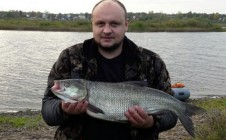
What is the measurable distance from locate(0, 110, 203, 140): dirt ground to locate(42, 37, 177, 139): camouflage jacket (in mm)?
5365

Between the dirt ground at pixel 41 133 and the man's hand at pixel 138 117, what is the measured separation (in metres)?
5.62


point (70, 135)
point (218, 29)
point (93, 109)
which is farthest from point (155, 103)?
point (218, 29)

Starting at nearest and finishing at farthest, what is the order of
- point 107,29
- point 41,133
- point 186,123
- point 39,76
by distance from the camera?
point 107,29, point 186,123, point 41,133, point 39,76

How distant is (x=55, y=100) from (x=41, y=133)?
6913 mm

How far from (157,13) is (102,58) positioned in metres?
149

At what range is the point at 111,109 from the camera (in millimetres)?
3766

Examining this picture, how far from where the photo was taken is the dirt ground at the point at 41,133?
963 centimetres

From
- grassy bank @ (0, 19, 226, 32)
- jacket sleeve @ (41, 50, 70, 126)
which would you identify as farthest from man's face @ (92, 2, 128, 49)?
grassy bank @ (0, 19, 226, 32)

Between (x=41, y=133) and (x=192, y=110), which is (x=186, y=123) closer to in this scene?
(x=192, y=110)

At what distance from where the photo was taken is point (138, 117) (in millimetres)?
3658

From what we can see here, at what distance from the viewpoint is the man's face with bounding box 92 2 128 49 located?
12.7ft

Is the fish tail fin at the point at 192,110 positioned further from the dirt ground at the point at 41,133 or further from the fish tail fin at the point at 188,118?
the dirt ground at the point at 41,133

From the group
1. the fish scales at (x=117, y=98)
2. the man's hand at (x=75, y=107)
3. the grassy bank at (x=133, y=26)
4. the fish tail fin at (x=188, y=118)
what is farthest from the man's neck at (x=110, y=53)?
the grassy bank at (x=133, y=26)

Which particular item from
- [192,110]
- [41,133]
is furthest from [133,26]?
[192,110]
